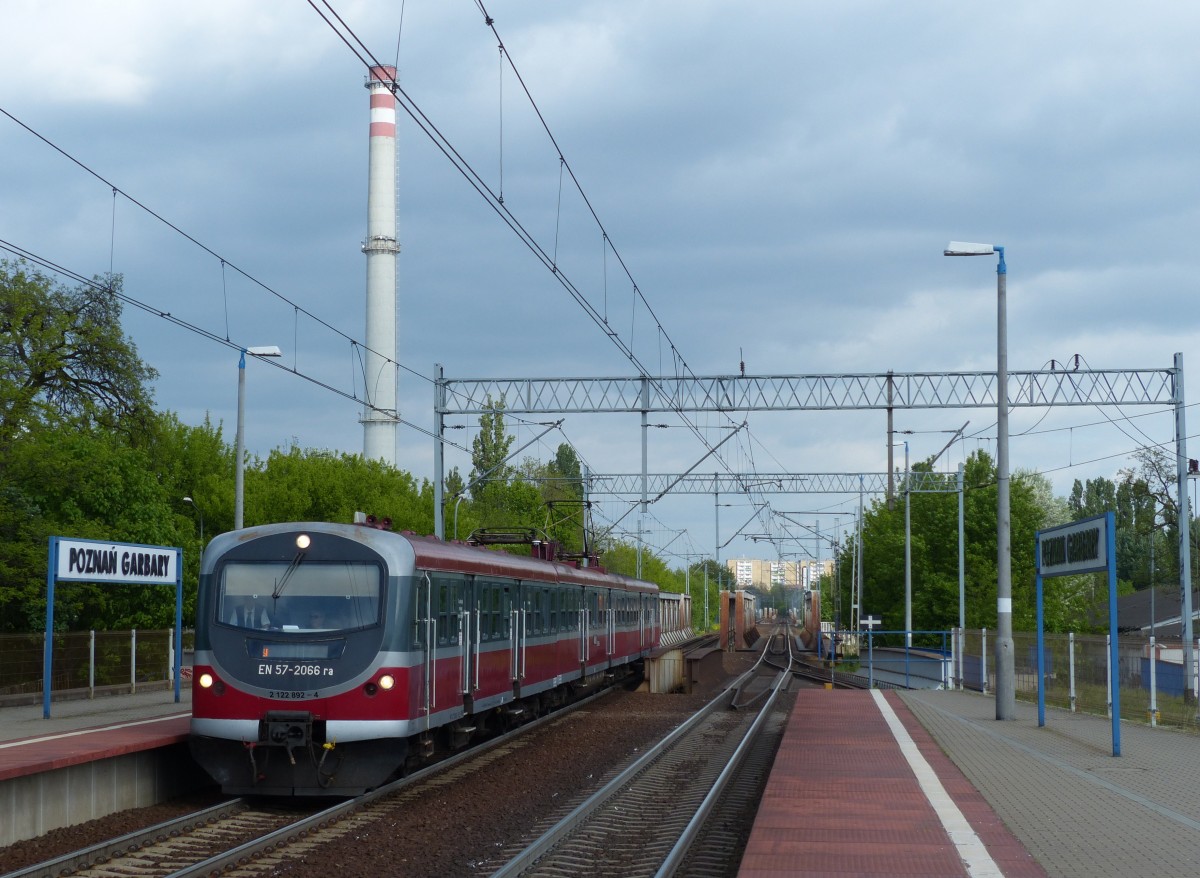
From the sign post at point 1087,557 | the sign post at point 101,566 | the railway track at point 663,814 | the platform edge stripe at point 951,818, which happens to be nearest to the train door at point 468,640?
the railway track at point 663,814

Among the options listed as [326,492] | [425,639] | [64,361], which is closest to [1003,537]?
[425,639]

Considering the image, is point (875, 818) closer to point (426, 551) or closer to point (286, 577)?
point (426, 551)

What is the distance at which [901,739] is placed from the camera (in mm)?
18188

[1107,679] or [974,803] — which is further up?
[1107,679]

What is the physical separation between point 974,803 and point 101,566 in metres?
13.1

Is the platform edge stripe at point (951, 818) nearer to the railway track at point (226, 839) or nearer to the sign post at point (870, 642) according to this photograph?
the railway track at point (226, 839)

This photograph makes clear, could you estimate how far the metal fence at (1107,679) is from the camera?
72.9 ft

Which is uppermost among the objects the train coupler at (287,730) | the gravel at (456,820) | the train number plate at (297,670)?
the train number plate at (297,670)

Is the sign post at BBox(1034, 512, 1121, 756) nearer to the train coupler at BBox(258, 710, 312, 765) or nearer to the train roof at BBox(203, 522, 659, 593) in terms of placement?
the train roof at BBox(203, 522, 659, 593)

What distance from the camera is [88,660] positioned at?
26016mm

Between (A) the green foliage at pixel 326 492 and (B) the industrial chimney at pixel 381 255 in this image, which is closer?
(A) the green foliage at pixel 326 492

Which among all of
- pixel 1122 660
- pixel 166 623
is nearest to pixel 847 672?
pixel 166 623

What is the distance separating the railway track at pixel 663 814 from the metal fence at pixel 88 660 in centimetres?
1112

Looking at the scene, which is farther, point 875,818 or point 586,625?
point 586,625
